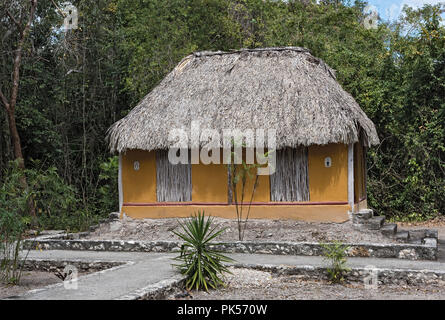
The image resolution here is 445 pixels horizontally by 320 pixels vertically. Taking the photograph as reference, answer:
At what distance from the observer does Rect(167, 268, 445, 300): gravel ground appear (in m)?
7.24

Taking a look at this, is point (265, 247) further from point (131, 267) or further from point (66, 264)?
point (66, 264)

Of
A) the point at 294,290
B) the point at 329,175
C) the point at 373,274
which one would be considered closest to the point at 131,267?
the point at 294,290

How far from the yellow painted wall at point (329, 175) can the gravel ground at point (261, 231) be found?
0.60 metres

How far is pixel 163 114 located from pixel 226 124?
1586mm

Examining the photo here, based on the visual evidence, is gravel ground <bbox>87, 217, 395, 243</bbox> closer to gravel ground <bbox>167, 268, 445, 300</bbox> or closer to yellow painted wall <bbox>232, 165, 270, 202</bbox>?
yellow painted wall <bbox>232, 165, 270, 202</bbox>

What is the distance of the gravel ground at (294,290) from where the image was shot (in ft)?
23.7

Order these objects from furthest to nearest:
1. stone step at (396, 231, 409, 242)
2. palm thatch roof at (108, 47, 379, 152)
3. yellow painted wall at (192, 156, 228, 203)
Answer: yellow painted wall at (192, 156, 228, 203), palm thatch roof at (108, 47, 379, 152), stone step at (396, 231, 409, 242)

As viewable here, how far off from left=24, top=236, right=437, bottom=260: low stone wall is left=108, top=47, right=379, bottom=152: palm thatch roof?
2242 mm

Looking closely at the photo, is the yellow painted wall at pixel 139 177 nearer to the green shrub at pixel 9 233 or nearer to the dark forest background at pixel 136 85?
the dark forest background at pixel 136 85

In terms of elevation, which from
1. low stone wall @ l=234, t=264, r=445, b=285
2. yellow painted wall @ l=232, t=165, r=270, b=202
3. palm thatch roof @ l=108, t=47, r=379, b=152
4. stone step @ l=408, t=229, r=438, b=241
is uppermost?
palm thatch roof @ l=108, t=47, r=379, b=152

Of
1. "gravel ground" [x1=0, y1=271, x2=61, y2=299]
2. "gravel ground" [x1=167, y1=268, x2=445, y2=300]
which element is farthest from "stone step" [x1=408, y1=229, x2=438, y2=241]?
"gravel ground" [x1=0, y1=271, x2=61, y2=299]

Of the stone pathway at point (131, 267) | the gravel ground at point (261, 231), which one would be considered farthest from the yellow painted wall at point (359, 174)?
the stone pathway at point (131, 267)
